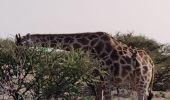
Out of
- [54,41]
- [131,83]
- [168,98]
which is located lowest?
[168,98]

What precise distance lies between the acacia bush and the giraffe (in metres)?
1.74

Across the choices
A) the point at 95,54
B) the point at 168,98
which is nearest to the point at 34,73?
the point at 95,54

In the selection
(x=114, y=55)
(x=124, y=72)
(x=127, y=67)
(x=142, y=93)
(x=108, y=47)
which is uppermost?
(x=108, y=47)

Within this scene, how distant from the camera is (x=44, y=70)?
1168 cm

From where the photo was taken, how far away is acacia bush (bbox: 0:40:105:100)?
1177cm

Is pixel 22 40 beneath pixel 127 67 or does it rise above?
above

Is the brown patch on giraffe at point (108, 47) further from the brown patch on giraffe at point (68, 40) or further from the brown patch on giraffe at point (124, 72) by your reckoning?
the brown patch on giraffe at point (68, 40)

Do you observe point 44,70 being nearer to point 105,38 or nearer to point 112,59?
point 112,59

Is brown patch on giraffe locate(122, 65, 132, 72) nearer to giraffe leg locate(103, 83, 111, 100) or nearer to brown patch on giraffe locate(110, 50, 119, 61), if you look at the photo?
brown patch on giraffe locate(110, 50, 119, 61)

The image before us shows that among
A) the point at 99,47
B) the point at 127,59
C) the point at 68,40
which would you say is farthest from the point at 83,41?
the point at 127,59

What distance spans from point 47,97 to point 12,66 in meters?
1.08

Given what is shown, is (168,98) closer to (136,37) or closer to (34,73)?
(136,37)

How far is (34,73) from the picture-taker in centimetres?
1212

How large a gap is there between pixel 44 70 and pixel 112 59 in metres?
2.97
